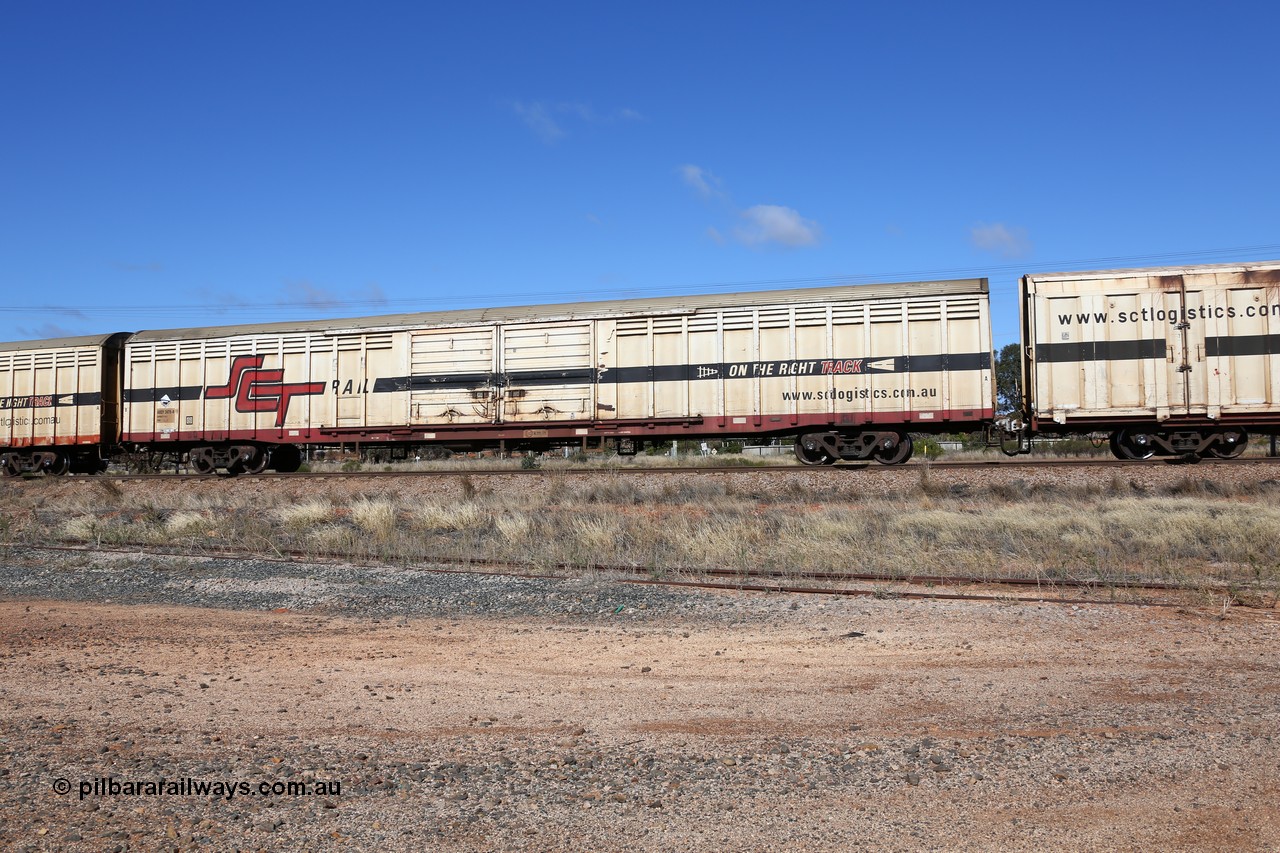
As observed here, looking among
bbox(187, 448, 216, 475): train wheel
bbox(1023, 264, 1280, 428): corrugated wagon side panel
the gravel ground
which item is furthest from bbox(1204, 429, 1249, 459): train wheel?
bbox(187, 448, 216, 475): train wheel

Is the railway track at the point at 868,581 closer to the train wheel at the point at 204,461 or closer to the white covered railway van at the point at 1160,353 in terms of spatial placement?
the white covered railway van at the point at 1160,353

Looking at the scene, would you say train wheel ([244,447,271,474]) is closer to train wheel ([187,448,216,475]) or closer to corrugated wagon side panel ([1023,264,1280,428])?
train wheel ([187,448,216,475])

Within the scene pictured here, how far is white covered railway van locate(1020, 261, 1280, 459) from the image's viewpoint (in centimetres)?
1585

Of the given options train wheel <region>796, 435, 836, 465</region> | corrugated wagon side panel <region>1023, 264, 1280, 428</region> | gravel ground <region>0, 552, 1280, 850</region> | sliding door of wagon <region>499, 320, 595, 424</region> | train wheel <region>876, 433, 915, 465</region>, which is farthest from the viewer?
sliding door of wagon <region>499, 320, 595, 424</region>

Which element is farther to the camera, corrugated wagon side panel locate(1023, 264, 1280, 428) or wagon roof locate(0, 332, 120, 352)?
wagon roof locate(0, 332, 120, 352)

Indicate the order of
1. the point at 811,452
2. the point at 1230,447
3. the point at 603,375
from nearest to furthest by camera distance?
the point at 1230,447, the point at 811,452, the point at 603,375

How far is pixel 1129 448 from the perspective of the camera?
17078mm

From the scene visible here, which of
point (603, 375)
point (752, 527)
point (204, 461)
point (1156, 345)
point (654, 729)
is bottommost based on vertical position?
point (654, 729)

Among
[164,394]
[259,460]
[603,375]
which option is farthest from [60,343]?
[603,375]

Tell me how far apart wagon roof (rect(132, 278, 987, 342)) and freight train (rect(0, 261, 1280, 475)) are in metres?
0.04

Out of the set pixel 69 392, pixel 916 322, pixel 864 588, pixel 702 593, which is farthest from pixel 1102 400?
pixel 69 392

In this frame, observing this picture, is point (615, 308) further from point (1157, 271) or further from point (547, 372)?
point (1157, 271)

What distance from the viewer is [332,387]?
1958 cm

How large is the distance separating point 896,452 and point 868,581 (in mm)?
8773
